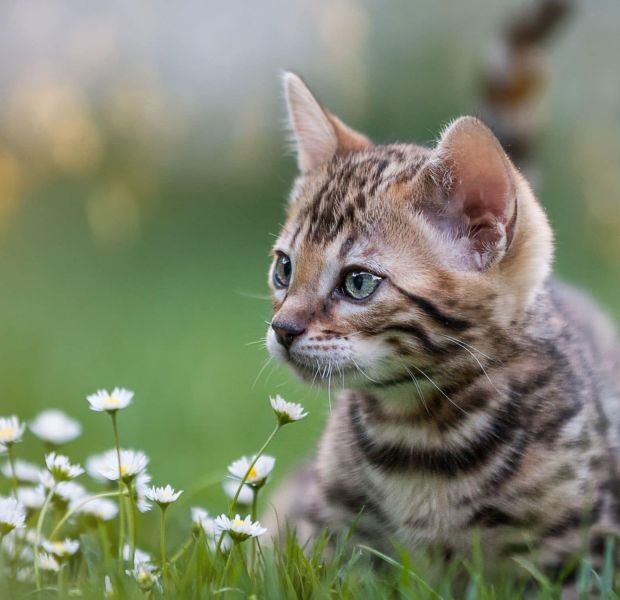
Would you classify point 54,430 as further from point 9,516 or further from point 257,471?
point 257,471

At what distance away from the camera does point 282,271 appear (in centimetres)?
285

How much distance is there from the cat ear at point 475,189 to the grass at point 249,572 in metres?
0.69

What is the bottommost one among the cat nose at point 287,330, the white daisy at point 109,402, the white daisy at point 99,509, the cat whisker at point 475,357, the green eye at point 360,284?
the white daisy at point 99,509

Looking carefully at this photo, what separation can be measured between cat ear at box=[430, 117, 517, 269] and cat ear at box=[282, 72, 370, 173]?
556 mm

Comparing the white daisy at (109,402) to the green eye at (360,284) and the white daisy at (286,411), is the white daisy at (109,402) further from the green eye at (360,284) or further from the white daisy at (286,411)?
the green eye at (360,284)

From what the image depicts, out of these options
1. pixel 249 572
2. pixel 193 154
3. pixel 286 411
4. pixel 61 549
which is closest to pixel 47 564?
pixel 61 549

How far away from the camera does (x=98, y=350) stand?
19.0 feet

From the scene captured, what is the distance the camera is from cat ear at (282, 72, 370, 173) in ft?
10.3

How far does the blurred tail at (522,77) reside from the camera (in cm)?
443

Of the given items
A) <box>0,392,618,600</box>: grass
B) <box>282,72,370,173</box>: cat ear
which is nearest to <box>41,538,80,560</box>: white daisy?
<box>0,392,618,600</box>: grass

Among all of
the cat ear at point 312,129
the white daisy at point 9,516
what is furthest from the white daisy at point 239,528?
the cat ear at point 312,129

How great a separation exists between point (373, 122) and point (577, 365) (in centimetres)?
591

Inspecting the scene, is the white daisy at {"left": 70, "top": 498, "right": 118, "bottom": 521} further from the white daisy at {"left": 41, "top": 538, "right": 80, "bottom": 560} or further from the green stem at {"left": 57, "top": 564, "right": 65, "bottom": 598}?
the green stem at {"left": 57, "top": 564, "right": 65, "bottom": 598}

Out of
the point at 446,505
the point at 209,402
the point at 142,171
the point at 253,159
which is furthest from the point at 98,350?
the point at 446,505
